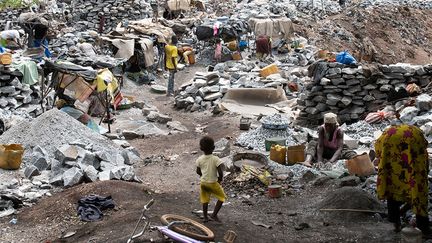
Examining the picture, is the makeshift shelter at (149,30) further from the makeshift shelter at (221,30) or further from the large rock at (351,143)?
the large rock at (351,143)

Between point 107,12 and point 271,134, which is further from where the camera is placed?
point 107,12

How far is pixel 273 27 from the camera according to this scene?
21.9m

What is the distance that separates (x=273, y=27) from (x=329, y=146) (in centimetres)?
1243

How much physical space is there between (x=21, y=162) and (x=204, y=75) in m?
8.69

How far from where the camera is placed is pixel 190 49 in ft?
71.4

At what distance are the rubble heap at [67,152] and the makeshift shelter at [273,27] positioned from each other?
1105 cm

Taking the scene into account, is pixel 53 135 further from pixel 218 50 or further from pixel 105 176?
pixel 218 50

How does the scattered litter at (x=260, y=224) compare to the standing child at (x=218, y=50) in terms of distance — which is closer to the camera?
the scattered litter at (x=260, y=224)

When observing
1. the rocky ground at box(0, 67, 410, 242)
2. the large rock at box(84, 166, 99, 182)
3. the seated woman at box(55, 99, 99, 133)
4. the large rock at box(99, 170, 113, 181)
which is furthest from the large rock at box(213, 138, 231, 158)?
the seated woman at box(55, 99, 99, 133)

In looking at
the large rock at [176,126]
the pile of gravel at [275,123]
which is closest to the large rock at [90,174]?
the pile of gravel at [275,123]

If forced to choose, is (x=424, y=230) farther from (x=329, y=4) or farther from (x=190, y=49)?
(x=329, y=4)

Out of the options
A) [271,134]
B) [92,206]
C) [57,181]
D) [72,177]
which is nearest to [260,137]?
[271,134]

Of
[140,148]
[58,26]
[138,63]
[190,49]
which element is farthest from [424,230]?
[58,26]

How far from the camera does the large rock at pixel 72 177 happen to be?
9109 mm
